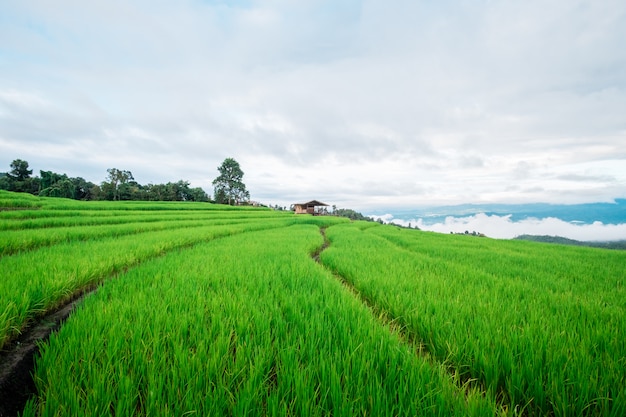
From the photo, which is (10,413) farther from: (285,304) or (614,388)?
(614,388)

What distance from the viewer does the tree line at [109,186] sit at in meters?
43.5

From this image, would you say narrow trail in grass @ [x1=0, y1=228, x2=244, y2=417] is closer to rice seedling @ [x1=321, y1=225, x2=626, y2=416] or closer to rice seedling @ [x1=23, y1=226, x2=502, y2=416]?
rice seedling @ [x1=23, y1=226, x2=502, y2=416]

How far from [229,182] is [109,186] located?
22047mm

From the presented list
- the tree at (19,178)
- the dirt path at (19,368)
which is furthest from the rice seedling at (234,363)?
the tree at (19,178)

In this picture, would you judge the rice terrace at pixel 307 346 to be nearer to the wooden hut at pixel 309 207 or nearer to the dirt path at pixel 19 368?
the dirt path at pixel 19 368

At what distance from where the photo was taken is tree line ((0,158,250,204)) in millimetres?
43500

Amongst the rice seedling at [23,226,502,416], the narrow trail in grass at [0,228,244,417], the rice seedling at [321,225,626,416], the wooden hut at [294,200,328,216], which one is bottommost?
the narrow trail in grass at [0,228,244,417]

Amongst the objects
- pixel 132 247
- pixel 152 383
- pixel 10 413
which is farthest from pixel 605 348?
pixel 132 247

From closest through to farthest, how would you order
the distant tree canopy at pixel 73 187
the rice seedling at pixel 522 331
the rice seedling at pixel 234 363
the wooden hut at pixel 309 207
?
the rice seedling at pixel 234 363, the rice seedling at pixel 522 331, the distant tree canopy at pixel 73 187, the wooden hut at pixel 309 207

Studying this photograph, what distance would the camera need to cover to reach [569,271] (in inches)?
207

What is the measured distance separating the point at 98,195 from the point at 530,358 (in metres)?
63.6

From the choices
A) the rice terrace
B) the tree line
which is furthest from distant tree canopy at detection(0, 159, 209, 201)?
the rice terrace

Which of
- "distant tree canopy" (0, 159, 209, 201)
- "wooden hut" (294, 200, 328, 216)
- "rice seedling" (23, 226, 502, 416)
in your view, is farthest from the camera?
"wooden hut" (294, 200, 328, 216)

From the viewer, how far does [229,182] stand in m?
55.2
